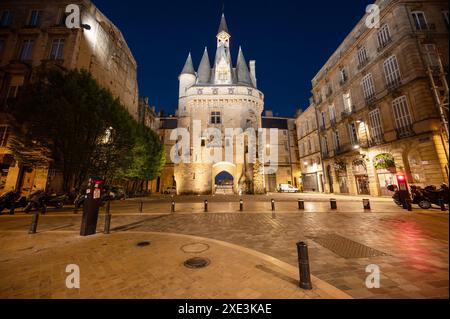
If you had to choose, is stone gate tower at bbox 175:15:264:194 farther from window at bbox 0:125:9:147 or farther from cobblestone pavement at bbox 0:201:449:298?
cobblestone pavement at bbox 0:201:449:298

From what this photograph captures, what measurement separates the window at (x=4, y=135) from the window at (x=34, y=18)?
37.3 feet

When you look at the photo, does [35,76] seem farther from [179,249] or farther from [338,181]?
[338,181]

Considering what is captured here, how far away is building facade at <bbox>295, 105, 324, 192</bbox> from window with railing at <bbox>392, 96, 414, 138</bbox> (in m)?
11.8

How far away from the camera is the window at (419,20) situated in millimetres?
14320

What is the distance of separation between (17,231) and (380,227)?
1338cm

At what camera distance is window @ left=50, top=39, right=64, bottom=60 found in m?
17.8

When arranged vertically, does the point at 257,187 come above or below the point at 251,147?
below

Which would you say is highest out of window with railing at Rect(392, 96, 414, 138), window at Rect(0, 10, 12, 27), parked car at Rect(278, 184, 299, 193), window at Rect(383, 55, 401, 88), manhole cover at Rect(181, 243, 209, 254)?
window at Rect(0, 10, 12, 27)

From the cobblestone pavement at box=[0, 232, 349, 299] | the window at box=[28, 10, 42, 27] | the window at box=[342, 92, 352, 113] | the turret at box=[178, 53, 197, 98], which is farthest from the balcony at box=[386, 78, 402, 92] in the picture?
the window at box=[28, 10, 42, 27]

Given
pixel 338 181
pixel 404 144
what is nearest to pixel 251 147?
pixel 338 181

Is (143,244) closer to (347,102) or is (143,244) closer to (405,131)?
(405,131)

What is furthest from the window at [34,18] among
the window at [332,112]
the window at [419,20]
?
the window at [419,20]
